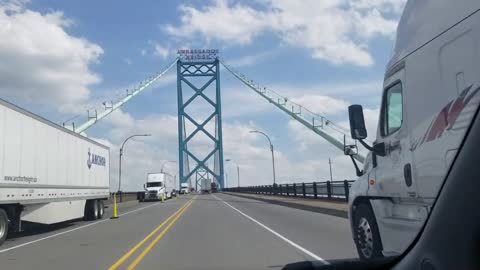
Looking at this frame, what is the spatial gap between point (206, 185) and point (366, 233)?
11746 cm

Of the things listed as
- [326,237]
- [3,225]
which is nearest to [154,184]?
[3,225]

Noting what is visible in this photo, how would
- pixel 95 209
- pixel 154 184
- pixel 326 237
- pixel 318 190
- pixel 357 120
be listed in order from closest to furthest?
pixel 357 120, pixel 326 237, pixel 95 209, pixel 318 190, pixel 154 184

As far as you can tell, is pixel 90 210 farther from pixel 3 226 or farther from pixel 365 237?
pixel 365 237

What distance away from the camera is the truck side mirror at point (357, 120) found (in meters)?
7.29

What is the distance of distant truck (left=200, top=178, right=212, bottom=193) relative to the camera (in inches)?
4797

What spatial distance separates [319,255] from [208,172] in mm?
110796

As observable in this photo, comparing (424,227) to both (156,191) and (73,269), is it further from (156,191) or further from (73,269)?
(156,191)

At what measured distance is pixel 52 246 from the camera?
14.5m

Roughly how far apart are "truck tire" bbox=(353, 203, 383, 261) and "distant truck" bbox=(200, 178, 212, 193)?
373ft

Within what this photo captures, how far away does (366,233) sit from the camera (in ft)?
25.6

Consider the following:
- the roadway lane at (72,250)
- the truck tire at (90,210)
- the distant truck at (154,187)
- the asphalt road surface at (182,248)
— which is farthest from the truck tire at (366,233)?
the distant truck at (154,187)

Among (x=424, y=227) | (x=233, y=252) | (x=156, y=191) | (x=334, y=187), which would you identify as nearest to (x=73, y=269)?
(x=233, y=252)

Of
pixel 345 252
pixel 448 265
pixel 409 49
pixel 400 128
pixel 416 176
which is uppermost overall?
pixel 409 49

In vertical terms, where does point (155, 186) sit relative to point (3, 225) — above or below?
above
